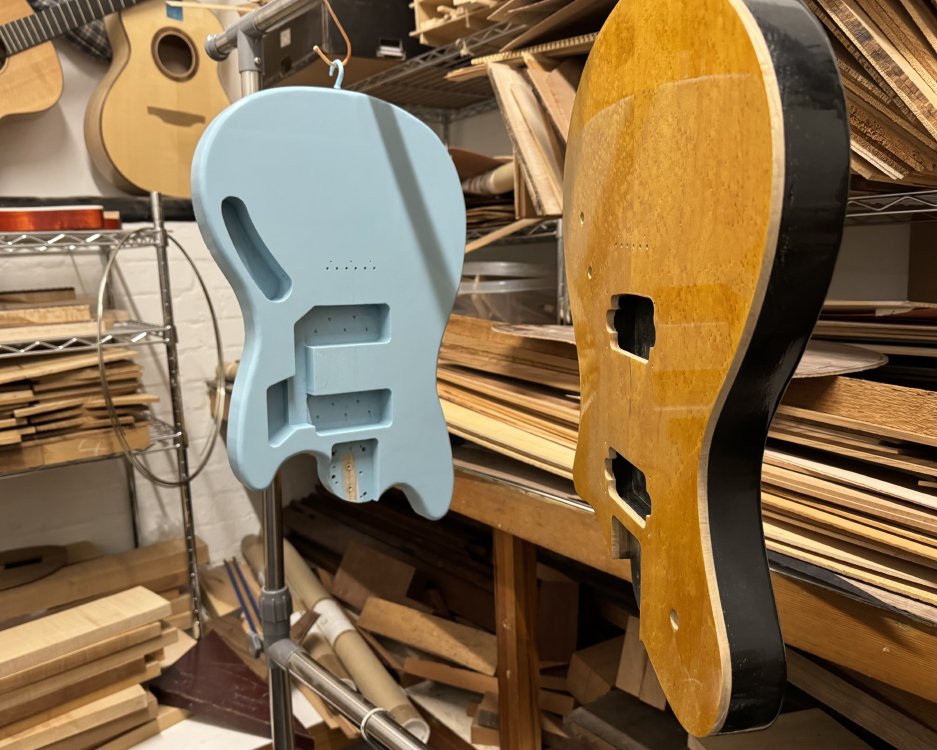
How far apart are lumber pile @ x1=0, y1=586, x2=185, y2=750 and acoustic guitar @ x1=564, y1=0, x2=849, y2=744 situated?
1668 mm

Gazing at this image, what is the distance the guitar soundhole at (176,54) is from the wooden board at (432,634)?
178 centimetres

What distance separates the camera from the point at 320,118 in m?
0.81

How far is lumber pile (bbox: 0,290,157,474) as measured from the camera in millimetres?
1974

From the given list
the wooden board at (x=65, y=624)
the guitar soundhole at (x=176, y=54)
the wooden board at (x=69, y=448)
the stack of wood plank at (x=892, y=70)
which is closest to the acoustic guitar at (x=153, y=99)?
the guitar soundhole at (x=176, y=54)

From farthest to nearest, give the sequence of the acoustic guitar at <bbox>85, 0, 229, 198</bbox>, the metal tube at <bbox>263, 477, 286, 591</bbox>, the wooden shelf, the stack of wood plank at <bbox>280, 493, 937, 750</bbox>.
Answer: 1. the acoustic guitar at <bbox>85, 0, 229, 198</bbox>
2. the stack of wood plank at <bbox>280, 493, 937, 750</bbox>
3. the metal tube at <bbox>263, 477, 286, 591</bbox>
4. the wooden shelf

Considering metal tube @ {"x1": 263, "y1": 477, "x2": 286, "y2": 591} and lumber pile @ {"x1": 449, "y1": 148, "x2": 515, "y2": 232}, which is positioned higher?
lumber pile @ {"x1": 449, "y1": 148, "x2": 515, "y2": 232}

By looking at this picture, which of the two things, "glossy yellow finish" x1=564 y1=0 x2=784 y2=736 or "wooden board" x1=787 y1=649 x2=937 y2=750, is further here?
"wooden board" x1=787 y1=649 x2=937 y2=750

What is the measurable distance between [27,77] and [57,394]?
96 cm

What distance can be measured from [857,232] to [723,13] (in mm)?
1600

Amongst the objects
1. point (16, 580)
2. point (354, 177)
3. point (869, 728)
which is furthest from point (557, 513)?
point (16, 580)

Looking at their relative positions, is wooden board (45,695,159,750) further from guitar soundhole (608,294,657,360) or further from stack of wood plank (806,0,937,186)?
stack of wood plank (806,0,937,186)

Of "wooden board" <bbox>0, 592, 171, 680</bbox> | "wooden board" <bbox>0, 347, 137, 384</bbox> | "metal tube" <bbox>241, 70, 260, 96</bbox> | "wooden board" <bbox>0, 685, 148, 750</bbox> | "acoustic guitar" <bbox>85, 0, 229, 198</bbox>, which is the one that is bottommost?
"wooden board" <bbox>0, 685, 148, 750</bbox>

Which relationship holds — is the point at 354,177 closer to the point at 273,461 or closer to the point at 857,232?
the point at 273,461

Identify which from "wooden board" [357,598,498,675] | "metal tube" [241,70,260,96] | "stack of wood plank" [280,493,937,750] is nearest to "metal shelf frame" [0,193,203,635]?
"stack of wood plank" [280,493,937,750]
